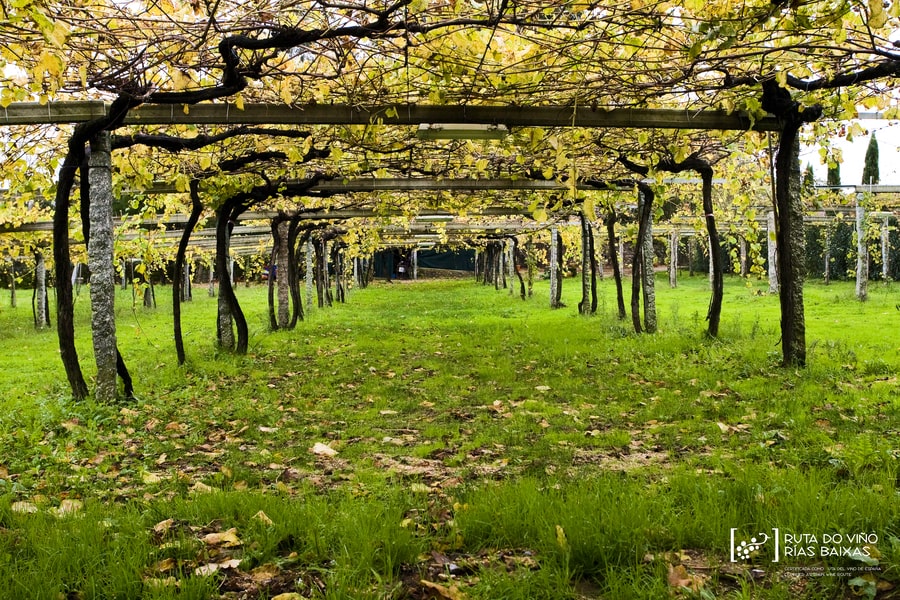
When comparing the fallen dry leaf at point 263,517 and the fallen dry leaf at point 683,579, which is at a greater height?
the fallen dry leaf at point 263,517

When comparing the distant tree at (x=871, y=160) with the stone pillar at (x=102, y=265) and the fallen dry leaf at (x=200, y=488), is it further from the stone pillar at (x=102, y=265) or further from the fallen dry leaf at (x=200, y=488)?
the fallen dry leaf at (x=200, y=488)

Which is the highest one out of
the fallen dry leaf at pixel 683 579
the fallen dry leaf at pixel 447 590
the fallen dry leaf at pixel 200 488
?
the fallen dry leaf at pixel 447 590

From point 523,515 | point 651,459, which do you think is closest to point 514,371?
point 651,459

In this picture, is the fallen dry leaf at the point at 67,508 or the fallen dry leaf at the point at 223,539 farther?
the fallen dry leaf at the point at 67,508

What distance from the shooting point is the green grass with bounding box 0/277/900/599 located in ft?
8.34

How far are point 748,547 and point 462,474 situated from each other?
194 centimetres

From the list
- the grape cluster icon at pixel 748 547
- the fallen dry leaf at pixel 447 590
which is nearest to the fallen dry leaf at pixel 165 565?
the fallen dry leaf at pixel 447 590

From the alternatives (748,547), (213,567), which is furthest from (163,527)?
(748,547)

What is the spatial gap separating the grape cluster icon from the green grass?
6 cm

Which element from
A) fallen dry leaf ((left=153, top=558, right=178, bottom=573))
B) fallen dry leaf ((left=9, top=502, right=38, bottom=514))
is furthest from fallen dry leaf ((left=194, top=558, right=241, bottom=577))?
fallen dry leaf ((left=9, top=502, right=38, bottom=514))

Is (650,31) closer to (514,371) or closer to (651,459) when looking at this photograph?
(651,459)

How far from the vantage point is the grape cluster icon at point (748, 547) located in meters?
2.64

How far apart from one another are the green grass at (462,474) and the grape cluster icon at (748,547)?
6cm

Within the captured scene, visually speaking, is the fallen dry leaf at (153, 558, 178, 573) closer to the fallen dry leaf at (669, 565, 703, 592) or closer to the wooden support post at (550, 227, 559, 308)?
the fallen dry leaf at (669, 565, 703, 592)
